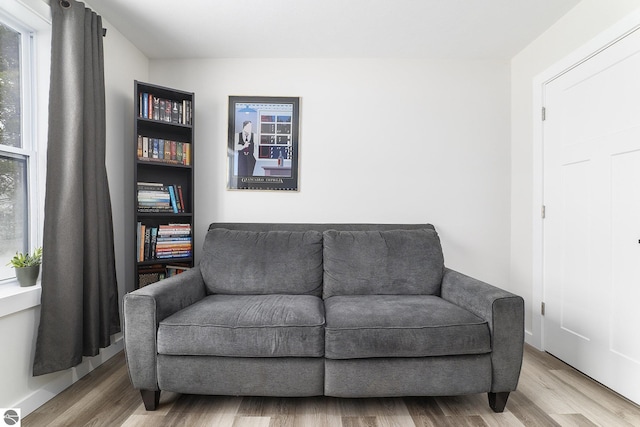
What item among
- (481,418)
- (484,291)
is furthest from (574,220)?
(481,418)

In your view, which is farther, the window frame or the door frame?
the door frame

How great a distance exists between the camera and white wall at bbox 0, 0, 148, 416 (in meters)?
1.65

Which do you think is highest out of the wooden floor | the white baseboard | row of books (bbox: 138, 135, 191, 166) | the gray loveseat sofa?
row of books (bbox: 138, 135, 191, 166)

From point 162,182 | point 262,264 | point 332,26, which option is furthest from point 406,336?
point 162,182

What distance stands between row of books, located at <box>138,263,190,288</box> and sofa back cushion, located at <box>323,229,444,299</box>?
3.98 feet

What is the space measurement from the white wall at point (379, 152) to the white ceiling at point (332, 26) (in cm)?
16

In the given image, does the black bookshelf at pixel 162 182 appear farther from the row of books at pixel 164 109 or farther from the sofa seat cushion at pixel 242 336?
the sofa seat cushion at pixel 242 336

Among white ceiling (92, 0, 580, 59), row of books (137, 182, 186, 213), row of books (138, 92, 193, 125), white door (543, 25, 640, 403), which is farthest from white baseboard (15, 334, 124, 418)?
white door (543, 25, 640, 403)

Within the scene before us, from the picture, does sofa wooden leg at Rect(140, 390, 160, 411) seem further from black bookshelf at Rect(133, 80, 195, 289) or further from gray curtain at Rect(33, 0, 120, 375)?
black bookshelf at Rect(133, 80, 195, 289)

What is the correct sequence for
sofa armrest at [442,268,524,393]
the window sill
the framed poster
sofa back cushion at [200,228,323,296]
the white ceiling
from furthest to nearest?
the framed poster < sofa back cushion at [200,228,323,296] < the white ceiling < sofa armrest at [442,268,524,393] < the window sill

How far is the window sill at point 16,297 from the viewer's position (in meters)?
1.59

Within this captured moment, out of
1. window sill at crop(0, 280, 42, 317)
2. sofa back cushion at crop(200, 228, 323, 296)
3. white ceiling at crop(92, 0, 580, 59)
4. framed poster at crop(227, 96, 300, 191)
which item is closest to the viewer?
window sill at crop(0, 280, 42, 317)

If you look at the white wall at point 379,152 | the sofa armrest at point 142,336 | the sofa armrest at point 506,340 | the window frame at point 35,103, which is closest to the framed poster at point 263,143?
the white wall at point 379,152

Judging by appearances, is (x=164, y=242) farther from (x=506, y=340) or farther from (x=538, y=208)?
(x=538, y=208)
